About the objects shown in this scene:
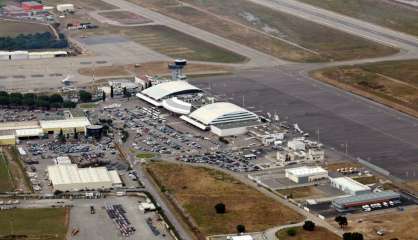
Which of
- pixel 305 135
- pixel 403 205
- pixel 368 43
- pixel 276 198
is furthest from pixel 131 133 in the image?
pixel 368 43

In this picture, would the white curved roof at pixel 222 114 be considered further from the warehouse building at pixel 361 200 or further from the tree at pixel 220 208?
the tree at pixel 220 208

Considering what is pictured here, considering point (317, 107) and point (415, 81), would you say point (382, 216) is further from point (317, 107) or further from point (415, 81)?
point (415, 81)

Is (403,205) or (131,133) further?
(131,133)

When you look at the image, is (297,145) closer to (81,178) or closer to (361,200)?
(361,200)

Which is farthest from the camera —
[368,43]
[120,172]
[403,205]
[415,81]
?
[368,43]

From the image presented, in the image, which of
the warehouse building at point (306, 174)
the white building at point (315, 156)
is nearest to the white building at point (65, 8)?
the white building at point (315, 156)

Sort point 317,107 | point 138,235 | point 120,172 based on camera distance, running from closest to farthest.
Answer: point 138,235 < point 120,172 < point 317,107
